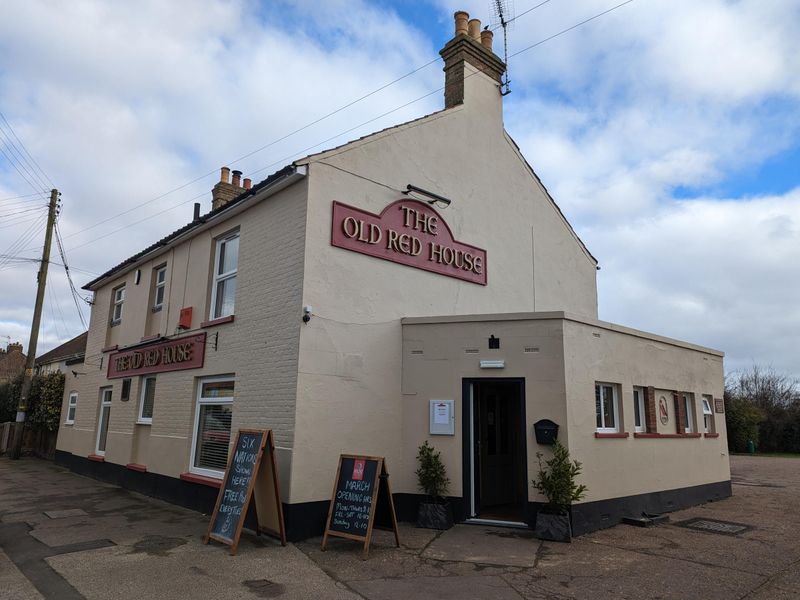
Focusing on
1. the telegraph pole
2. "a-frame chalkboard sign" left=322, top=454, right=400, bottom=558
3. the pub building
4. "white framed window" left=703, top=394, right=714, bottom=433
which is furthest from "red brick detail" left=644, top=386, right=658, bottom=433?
the telegraph pole

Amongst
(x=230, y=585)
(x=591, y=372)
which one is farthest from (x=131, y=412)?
(x=591, y=372)

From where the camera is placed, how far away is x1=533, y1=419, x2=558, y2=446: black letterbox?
8719 mm

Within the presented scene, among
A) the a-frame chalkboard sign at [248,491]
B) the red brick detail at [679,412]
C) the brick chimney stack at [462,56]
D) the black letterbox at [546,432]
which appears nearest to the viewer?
the a-frame chalkboard sign at [248,491]

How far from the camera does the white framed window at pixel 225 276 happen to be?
11001 millimetres

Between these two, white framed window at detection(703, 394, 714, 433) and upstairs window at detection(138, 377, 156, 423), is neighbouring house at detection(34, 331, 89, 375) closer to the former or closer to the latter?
upstairs window at detection(138, 377, 156, 423)

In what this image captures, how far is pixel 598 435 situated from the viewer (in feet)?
30.3

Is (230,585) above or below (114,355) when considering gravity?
below

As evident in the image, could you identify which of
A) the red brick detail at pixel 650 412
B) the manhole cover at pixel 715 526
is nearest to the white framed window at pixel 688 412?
the red brick detail at pixel 650 412

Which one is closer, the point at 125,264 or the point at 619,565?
the point at 619,565

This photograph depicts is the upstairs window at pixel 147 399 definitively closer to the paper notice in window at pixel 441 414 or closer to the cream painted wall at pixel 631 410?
the paper notice in window at pixel 441 414

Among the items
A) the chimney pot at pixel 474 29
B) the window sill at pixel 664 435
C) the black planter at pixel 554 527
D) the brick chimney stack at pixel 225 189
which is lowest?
the black planter at pixel 554 527

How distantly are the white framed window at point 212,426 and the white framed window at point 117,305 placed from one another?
20.4ft

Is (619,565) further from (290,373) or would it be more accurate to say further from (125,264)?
(125,264)

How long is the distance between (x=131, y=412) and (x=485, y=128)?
10636mm
